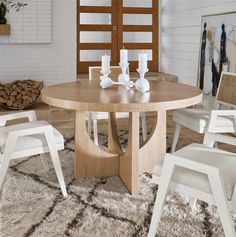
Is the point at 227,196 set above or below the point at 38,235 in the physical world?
above

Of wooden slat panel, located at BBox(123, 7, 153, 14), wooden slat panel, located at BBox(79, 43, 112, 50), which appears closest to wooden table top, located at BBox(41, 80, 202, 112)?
wooden slat panel, located at BBox(79, 43, 112, 50)

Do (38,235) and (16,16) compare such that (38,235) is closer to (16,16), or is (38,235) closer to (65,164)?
(65,164)

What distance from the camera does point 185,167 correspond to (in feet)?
5.73

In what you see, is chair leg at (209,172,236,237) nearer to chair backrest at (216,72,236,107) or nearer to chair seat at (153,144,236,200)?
chair seat at (153,144,236,200)

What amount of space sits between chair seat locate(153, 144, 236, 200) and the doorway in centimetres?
445

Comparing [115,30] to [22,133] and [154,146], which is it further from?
[22,133]

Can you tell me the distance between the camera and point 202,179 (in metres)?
1.75

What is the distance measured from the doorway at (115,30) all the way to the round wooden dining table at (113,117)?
3.14 metres

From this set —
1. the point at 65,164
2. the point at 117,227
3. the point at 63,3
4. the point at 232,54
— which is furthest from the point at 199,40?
the point at 117,227

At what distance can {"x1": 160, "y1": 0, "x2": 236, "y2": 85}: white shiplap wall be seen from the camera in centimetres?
490

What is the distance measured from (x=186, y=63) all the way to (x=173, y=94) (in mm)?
3040

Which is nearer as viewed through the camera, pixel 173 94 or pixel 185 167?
pixel 185 167

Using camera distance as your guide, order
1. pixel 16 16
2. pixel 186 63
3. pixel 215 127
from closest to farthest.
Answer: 1. pixel 215 127
2. pixel 16 16
3. pixel 186 63

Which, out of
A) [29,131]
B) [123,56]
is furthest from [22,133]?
[123,56]
